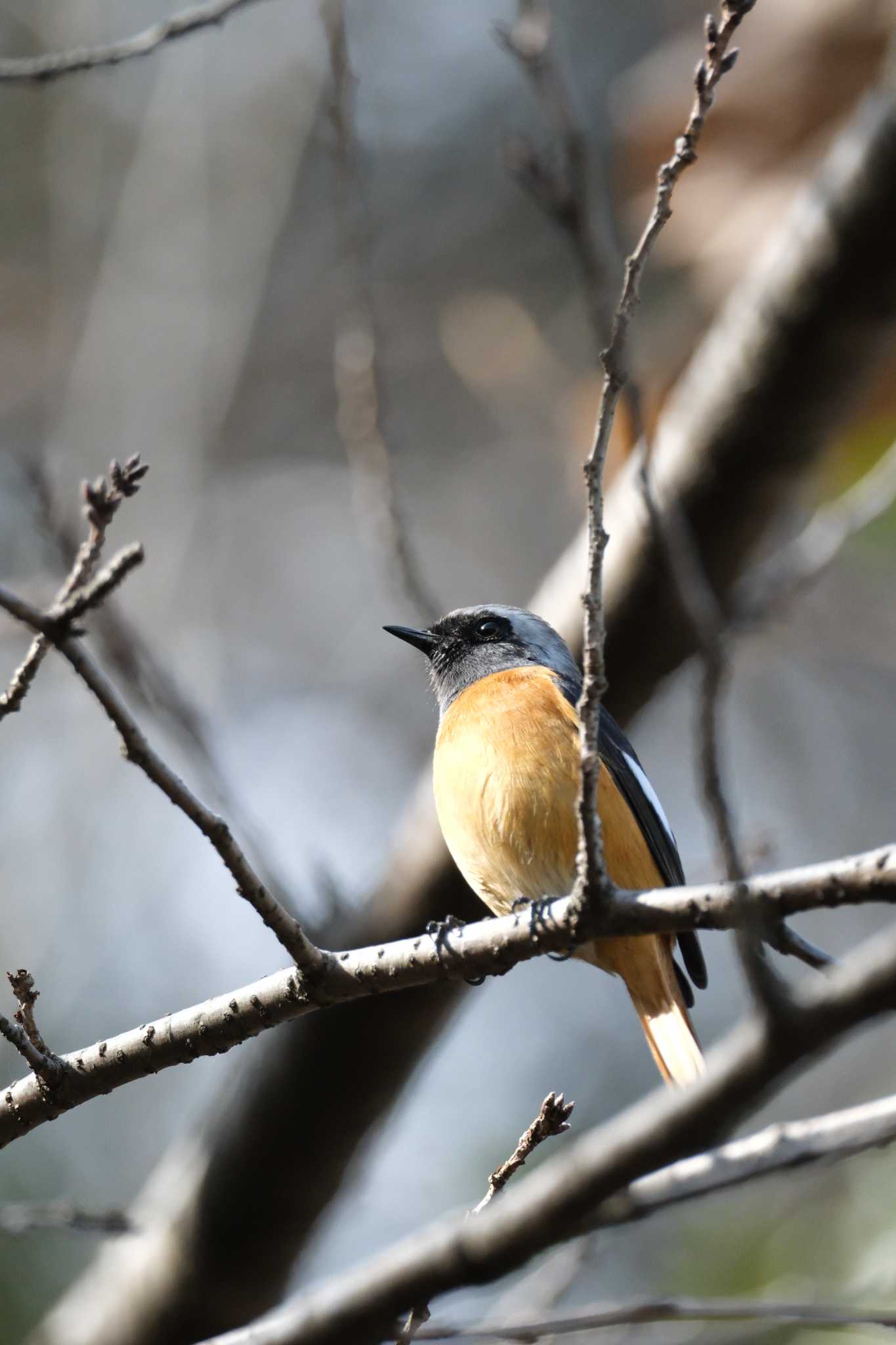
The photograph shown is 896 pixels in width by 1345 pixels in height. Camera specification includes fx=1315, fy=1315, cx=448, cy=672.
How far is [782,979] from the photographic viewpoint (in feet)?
5.26

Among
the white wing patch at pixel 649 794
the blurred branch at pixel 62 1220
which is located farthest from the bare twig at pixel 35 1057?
the white wing patch at pixel 649 794

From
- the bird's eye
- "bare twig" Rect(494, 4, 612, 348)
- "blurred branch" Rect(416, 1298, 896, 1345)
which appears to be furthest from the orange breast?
"blurred branch" Rect(416, 1298, 896, 1345)

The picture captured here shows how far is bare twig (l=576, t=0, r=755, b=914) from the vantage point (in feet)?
6.88

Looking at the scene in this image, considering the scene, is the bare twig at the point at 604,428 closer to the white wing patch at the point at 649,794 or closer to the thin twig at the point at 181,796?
the thin twig at the point at 181,796

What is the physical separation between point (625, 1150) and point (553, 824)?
6.95 ft

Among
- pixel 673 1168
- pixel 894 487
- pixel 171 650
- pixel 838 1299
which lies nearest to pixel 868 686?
pixel 171 650

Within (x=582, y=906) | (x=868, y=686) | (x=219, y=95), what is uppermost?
(x=219, y=95)

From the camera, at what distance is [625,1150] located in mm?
1620

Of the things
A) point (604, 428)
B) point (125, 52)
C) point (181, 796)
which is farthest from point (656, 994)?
point (125, 52)

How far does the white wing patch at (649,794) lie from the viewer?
4219 mm

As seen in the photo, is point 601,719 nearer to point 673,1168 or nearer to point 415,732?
point 673,1168

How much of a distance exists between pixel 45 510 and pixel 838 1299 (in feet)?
10.8

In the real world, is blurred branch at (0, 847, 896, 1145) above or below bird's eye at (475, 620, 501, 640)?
below

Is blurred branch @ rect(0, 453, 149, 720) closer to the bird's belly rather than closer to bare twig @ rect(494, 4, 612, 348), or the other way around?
bare twig @ rect(494, 4, 612, 348)
